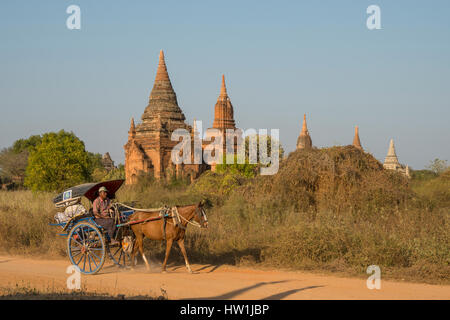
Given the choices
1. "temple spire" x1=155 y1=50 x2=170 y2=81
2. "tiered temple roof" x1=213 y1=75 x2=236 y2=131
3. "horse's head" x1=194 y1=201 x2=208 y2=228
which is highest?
"temple spire" x1=155 y1=50 x2=170 y2=81

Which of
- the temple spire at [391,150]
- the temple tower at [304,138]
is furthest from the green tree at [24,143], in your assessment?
the temple spire at [391,150]

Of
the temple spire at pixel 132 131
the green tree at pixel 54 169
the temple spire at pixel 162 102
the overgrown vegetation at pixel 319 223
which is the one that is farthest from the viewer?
the temple spire at pixel 162 102

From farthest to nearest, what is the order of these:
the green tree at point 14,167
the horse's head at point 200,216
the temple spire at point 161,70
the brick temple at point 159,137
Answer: the green tree at point 14,167
the temple spire at point 161,70
the brick temple at point 159,137
the horse's head at point 200,216

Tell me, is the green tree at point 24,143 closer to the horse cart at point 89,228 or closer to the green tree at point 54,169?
the green tree at point 54,169

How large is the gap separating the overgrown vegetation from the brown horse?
5.65 ft

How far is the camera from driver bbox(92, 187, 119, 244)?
33.3ft

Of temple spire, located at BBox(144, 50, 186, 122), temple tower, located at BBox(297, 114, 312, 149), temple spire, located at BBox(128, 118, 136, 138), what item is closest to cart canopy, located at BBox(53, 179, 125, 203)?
temple spire, located at BBox(144, 50, 186, 122)

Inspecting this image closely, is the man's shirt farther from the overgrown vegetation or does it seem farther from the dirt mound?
the dirt mound

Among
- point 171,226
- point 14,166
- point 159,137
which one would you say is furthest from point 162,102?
point 171,226

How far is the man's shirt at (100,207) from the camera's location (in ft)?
34.0

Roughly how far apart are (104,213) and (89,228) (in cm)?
40

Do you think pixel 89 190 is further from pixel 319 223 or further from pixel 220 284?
pixel 319 223

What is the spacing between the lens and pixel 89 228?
33.8 ft

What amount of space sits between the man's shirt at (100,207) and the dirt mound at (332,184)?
542 cm
